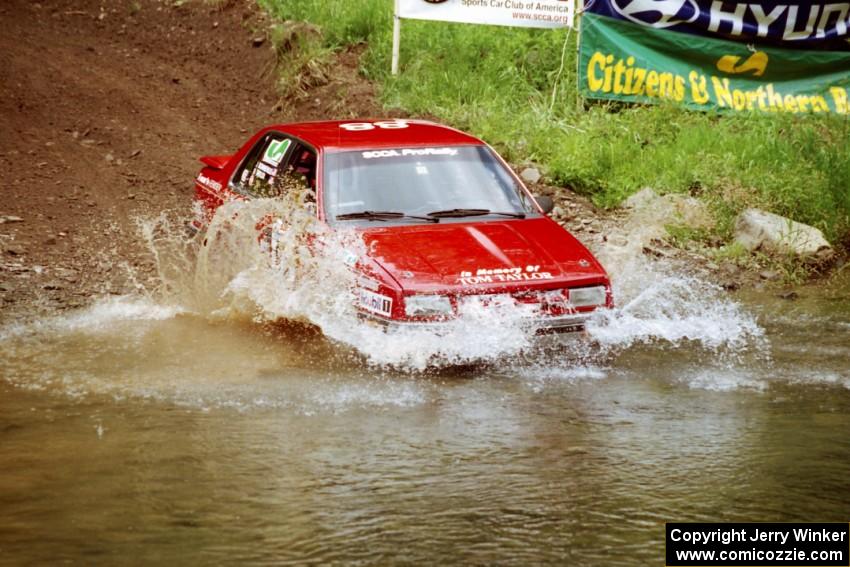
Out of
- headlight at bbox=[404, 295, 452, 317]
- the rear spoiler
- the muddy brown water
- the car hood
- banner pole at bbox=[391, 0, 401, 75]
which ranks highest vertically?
banner pole at bbox=[391, 0, 401, 75]

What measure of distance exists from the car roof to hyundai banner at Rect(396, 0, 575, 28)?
5416 mm

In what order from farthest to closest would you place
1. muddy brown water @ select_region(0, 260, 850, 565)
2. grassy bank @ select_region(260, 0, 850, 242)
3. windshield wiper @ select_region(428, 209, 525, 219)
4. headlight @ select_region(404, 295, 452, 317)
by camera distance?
grassy bank @ select_region(260, 0, 850, 242) → windshield wiper @ select_region(428, 209, 525, 219) → headlight @ select_region(404, 295, 452, 317) → muddy brown water @ select_region(0, 260, 850, 565)

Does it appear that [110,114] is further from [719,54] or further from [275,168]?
[719,54]

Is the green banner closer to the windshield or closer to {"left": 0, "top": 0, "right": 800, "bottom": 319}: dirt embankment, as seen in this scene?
{"left": 0, "top": 0, "right": 800, "bottom": 319}: dirt embankment

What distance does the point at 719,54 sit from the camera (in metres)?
14.2

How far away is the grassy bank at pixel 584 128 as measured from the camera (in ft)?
39.1

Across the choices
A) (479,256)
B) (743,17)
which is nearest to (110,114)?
(743,17)

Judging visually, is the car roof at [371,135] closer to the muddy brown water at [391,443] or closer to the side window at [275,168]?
the side window at [275,168]

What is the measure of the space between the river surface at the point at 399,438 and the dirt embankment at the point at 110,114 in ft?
5.41

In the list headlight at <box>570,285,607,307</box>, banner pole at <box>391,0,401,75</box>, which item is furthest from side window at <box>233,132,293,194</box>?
banner pole at <box>391,0,401,75</box>

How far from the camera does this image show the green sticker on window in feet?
29.2

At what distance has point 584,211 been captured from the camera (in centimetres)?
1208

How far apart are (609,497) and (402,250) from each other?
8.35 ft

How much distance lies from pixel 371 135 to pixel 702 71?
6798mm
